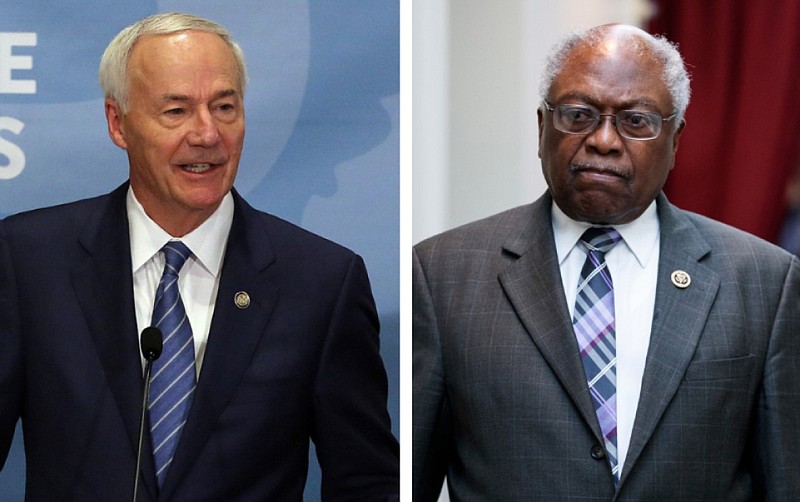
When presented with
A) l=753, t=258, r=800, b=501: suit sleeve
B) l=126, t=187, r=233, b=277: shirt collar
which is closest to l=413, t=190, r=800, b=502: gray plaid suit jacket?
l=753, t=258, r=800, b=501: suit sleeve

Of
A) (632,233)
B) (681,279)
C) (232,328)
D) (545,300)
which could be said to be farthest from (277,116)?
(681,279)

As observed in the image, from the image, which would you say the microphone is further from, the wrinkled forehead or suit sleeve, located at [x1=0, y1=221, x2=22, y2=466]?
the wrinkled forehead

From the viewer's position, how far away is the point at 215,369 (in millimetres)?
2475

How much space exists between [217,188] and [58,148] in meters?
0.37

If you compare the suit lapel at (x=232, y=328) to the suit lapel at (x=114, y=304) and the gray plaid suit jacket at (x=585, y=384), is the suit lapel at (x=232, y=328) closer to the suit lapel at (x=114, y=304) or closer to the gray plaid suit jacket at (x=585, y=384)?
the suit lapel at (x=114, y=304)

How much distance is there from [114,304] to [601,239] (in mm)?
1126

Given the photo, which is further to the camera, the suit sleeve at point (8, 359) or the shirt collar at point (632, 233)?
the shirt collar at point (632, 233)

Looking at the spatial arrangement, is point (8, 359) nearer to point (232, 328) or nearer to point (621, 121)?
A: point (232, 328)

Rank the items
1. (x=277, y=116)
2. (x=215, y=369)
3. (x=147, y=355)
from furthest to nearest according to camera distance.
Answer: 1. (x=277, y=116)
2. (x=215, y=369)
3. (x=147, y=355)

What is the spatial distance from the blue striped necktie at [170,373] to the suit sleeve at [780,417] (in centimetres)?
128

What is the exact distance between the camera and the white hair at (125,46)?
2.48 metres

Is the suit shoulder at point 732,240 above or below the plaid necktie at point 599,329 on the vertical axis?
above

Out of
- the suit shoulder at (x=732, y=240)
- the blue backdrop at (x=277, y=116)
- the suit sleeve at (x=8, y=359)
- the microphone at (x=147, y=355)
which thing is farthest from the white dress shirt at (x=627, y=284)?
the suit sleeve at (x=8, y=359)

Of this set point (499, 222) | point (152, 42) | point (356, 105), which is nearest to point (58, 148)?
point (152, 42)
